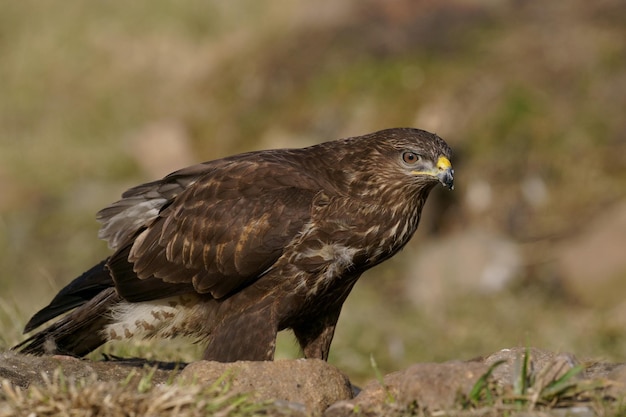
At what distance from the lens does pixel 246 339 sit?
18.3ft

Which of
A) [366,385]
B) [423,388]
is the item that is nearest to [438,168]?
[366,385]

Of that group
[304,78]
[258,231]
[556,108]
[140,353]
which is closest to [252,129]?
[304,78]

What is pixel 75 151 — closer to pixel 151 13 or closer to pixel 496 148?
pixel 151 13

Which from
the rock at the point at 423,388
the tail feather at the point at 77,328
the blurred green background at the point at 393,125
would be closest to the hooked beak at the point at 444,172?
the rock at the point at 423,388

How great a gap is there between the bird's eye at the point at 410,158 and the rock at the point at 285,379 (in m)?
1.36

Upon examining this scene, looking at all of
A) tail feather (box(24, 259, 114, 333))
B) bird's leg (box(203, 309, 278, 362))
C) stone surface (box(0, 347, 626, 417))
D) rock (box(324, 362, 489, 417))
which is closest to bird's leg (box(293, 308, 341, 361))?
bird's leg (box(203, 309, 278, 362))

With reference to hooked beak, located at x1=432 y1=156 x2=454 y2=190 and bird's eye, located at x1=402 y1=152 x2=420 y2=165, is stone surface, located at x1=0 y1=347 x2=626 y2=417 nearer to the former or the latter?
hooked beak, located at x1=432 y1=156 x2=454 y2=190

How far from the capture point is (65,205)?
1399cm

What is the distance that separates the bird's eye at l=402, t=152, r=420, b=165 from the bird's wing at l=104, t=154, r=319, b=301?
1.70 feet

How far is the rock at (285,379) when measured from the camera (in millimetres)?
4730

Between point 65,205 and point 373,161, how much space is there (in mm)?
8803

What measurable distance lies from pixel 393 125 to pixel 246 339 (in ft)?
25.1

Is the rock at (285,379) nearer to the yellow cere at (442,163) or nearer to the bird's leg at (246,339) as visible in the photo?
the bird's leg at (246,339)

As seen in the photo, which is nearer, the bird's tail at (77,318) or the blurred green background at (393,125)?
the bird's tail at (77,318)
